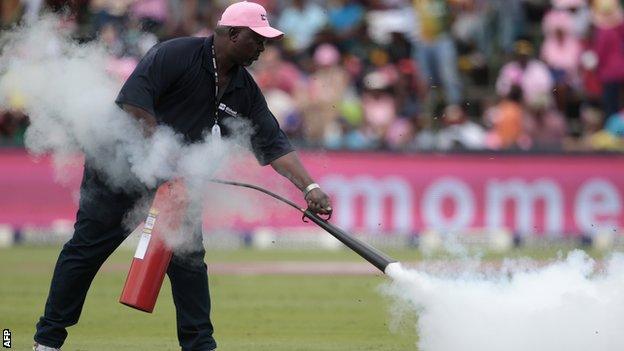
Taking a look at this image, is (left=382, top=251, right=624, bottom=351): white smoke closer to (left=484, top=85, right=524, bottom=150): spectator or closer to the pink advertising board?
the pink advertising board

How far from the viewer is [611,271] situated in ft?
28.0

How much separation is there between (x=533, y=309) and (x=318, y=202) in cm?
161

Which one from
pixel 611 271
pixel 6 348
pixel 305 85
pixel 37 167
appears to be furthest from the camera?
pixel 305 85

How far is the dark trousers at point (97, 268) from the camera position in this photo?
877 centimetres

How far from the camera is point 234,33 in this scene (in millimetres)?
8656

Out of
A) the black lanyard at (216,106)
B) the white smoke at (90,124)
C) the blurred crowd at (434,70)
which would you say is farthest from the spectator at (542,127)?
the black lanyard at (216,106)

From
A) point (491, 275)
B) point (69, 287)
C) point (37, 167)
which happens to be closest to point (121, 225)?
point (69, 287)

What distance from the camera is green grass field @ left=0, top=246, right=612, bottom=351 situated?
34.3ft

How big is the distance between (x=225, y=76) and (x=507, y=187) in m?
11.2

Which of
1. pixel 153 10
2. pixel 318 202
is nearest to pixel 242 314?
pixel 318 202

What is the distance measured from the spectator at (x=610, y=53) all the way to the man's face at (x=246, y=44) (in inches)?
526

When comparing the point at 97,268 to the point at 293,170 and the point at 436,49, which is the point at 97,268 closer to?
the point at 293,170

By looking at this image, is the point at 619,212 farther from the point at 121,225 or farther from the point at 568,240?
the point at 121,225

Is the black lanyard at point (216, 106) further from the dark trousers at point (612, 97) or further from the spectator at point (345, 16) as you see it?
the spectator at point (345, 16)
